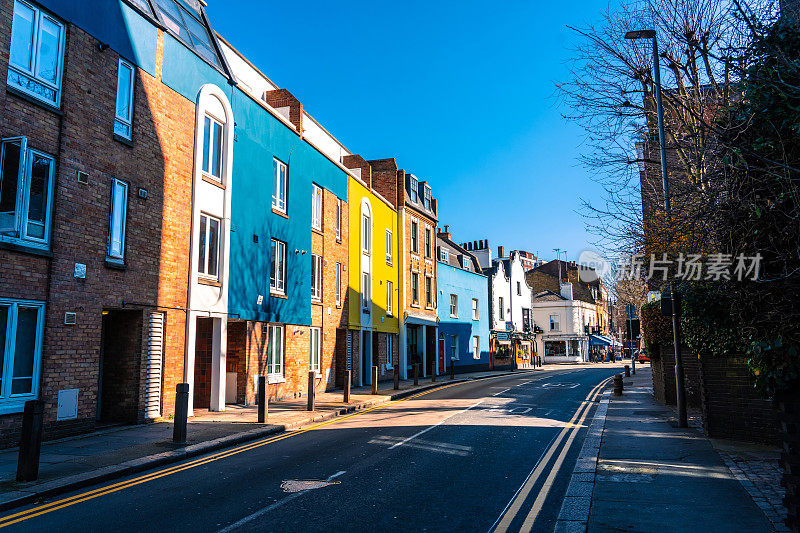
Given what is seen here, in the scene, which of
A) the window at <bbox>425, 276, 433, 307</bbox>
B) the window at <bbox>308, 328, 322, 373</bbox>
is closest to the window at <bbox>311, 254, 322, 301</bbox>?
the window at <bbox>308, 328, 322, 373</bbox>

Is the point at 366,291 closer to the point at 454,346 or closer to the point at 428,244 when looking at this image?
the point at 428,244

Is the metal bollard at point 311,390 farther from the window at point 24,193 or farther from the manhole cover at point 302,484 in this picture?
the manhole cover at point 302,484

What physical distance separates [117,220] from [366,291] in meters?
16.9

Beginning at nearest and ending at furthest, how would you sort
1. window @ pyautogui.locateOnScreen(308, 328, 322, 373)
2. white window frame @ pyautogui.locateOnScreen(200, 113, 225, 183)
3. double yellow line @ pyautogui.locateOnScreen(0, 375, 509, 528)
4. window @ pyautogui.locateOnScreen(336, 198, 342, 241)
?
double yellow line @ pyautogui.locateOnScreen(0, 375, 509, 528)
white window frame @ pyautogui.locateOnScreen(200, 113, 225, 183)
window @ pyautogui.locateOnScreen(308, 328, 322, 373)
window @ pyautogui.locateOnScreen(336, 198, 342, 241)

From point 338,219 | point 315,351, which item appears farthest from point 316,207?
point 315,351

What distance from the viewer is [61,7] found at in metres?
12.3

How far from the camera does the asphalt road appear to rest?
253 inches

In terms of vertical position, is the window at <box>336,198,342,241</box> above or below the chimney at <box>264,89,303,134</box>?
below

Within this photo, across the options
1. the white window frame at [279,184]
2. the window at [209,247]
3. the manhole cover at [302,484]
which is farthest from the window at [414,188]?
the manhole cover at [302,484]

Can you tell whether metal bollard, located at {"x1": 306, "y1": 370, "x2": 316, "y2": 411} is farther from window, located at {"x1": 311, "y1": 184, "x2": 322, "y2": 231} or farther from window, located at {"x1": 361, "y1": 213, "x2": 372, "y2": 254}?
window, located at {"x1": 361, "y1": 213, "x2": 372, "y2": 254}

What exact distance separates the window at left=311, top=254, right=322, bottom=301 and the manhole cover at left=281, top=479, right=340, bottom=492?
51.5 feet

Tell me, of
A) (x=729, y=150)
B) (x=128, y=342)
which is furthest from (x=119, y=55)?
(x=729, y=150)

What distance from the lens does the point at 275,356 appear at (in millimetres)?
20672

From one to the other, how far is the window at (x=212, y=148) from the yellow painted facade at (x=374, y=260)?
A: 33.7ft
